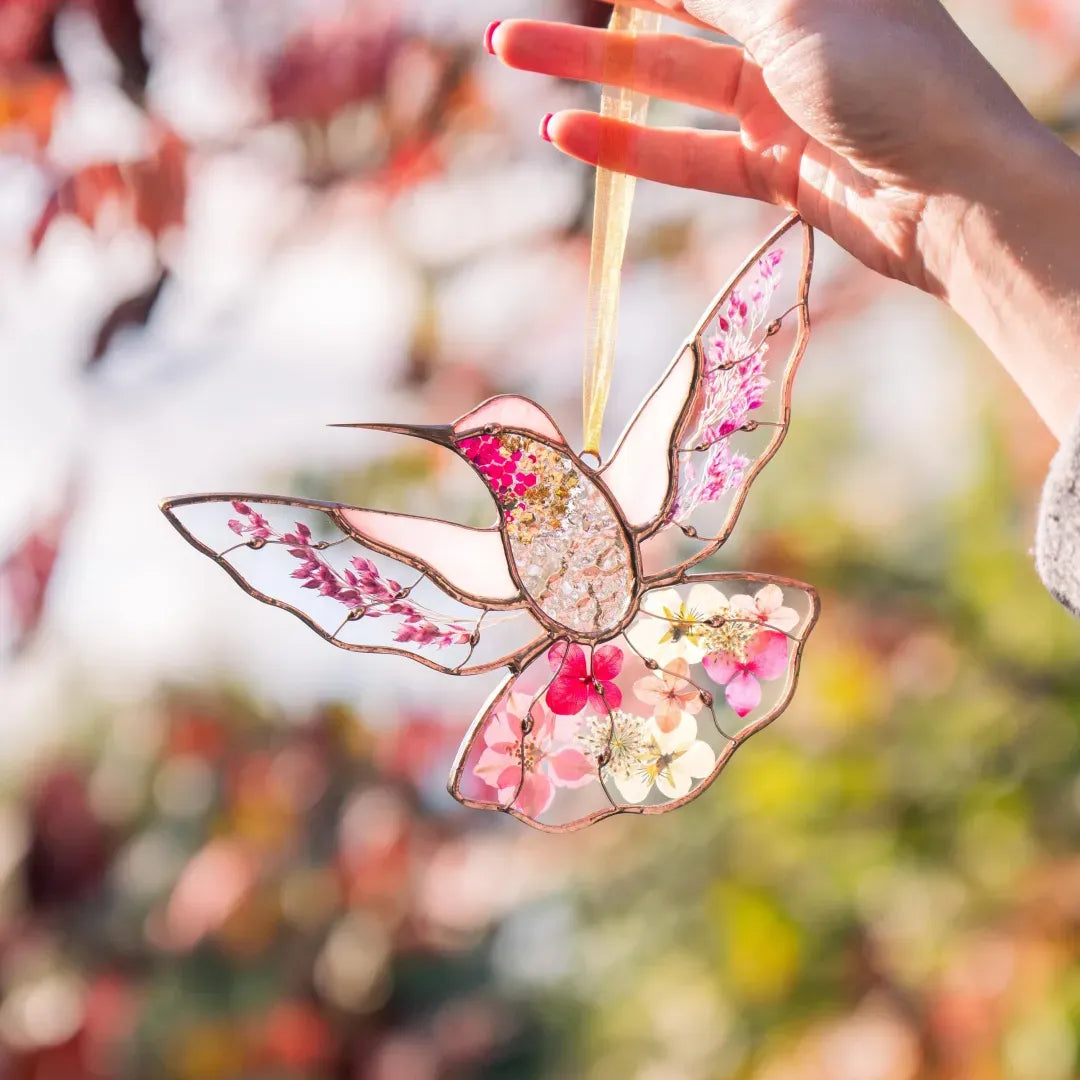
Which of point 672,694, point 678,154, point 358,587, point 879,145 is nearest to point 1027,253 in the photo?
point 879,145

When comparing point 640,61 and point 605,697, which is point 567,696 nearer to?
point 605,697

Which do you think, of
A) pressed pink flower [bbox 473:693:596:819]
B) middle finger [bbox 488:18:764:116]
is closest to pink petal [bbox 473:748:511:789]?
pressed pink flower [bbox 473:693:596:819]

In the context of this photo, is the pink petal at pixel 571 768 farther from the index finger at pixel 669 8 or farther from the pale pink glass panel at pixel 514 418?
the index finger at pixel 669 8

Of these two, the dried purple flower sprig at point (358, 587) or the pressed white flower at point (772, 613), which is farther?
the pressed white flower at point (772, 613)

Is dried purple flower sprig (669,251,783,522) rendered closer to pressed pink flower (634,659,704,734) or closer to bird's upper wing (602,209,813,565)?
bird's upper wing (602,209,813,565)

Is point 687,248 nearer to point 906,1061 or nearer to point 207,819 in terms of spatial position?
point 906,1061

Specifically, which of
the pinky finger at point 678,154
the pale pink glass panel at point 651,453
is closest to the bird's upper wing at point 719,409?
the pale pink glass panel at point 651,453

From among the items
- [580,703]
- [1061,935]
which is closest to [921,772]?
[1061,935]
